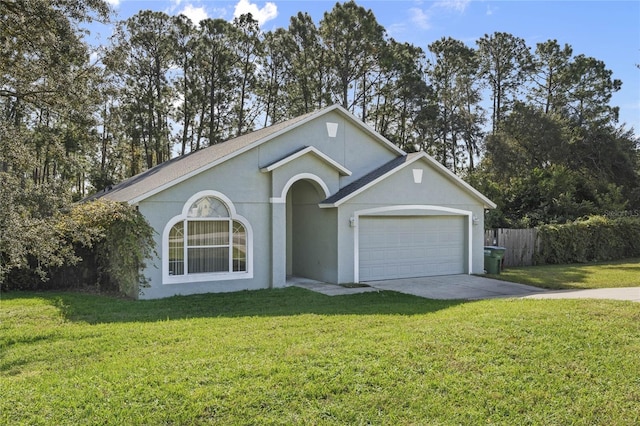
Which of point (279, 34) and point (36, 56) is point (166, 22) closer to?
point (279, 34)

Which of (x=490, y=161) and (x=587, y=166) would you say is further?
(x=490, y=161)

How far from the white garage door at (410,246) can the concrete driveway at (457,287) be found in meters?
0.50

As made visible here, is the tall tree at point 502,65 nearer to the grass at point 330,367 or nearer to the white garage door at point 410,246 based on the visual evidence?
the white garage door at point 410,246

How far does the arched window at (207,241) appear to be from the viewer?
12500mm

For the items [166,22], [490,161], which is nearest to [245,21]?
[166,22]

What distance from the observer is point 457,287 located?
1355 cm

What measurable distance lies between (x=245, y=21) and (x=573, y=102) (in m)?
25.6

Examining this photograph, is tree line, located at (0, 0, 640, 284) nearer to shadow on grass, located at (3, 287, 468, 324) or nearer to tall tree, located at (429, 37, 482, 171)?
tall tree, located at (429, 37, 482, 171)

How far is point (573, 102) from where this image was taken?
36.7 meters

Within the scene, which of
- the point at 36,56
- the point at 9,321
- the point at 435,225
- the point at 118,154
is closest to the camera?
the point at 9,321

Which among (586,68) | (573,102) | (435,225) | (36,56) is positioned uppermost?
(586,68)

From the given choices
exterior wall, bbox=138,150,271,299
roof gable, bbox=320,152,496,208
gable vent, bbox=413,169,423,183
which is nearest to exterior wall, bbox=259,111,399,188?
roof gable, bbox=320,152,496,208

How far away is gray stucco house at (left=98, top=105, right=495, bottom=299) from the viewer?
1259 centimetres

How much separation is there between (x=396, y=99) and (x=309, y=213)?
2070cm
